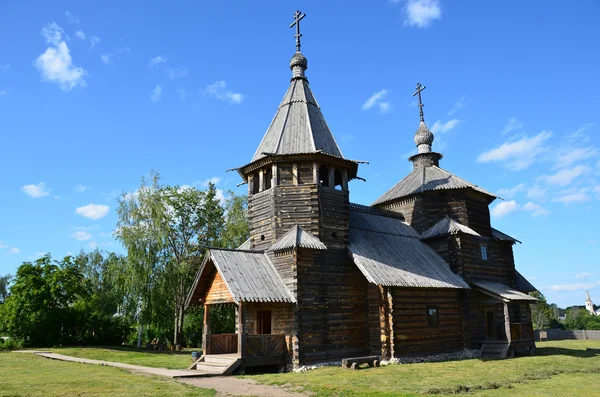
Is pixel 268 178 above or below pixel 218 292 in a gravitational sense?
above

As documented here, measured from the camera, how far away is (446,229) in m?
25.8

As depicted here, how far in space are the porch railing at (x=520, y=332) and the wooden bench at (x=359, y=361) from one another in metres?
8.65

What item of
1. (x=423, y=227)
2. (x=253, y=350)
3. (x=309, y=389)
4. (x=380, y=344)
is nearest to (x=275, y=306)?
(x=253, y=350)

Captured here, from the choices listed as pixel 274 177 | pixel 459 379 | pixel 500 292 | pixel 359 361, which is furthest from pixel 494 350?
pixel 274 177

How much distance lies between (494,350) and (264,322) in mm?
11678

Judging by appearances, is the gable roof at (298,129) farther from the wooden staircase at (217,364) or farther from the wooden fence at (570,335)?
the wooden fence at (570,335)

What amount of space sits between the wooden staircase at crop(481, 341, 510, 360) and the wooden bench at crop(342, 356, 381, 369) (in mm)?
7031

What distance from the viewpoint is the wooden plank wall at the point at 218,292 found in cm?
1859

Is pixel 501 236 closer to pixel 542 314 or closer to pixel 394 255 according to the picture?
pixel 394 255

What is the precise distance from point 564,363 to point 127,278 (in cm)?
2502

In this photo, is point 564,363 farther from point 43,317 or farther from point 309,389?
point 43,317

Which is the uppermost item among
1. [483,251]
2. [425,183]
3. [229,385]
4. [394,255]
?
[425,183]

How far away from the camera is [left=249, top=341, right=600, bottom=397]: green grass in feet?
42.4

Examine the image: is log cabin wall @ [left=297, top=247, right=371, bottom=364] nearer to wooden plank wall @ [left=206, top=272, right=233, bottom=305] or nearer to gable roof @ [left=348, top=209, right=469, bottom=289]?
gable roof @ [left=348, top=209, right=469, bottom=289]
